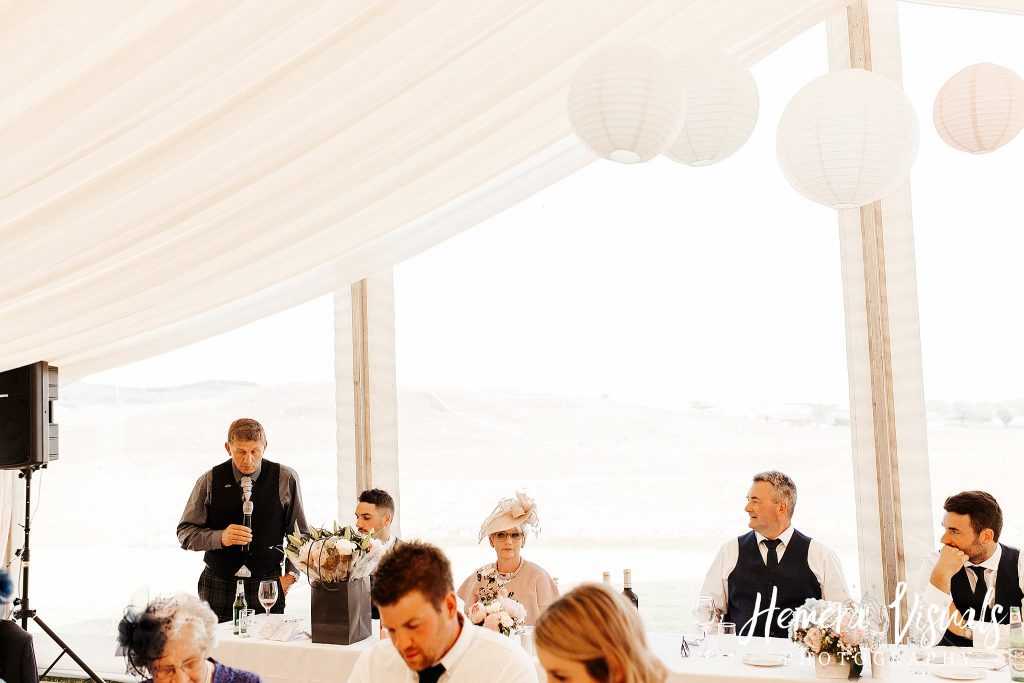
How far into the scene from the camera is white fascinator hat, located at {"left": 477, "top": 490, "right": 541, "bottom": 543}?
408cm

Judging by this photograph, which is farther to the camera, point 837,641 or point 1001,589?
point 1001,589

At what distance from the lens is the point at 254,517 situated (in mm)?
5023

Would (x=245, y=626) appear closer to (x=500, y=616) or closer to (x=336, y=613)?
(x=336, y=613)

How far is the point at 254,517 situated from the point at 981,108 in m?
3.62

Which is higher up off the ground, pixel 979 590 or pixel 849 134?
pixel 849 134

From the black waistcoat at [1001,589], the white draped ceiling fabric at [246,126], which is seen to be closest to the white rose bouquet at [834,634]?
the black waistcoat at [1001,589]

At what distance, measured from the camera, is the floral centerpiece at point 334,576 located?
3801mm

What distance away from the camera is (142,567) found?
262 inches

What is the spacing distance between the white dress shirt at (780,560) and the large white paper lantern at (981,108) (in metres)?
1.68

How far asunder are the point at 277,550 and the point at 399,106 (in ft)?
8.57

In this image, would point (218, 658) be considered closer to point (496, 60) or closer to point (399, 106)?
point (399, 106)

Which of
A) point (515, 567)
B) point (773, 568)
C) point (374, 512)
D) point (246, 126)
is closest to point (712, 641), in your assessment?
point (773, 568)


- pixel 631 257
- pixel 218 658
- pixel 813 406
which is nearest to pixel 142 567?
pixel 218 658

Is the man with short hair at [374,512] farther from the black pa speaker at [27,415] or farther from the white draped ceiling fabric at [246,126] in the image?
the black pa speaker at [27,415]
